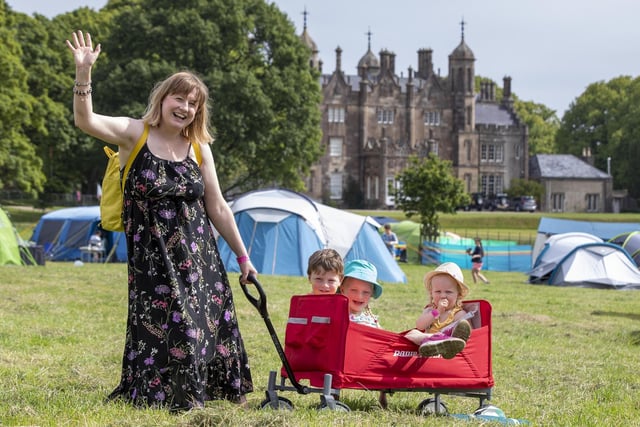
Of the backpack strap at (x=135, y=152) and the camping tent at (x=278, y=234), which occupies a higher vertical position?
the backpack strap at (x=135, y=152)

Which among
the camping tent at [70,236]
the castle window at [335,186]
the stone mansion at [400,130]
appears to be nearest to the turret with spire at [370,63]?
the stone mansion at [400,130]

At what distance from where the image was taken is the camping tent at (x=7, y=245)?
861 inches

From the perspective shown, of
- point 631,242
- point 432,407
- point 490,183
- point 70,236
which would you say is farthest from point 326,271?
point 490,183

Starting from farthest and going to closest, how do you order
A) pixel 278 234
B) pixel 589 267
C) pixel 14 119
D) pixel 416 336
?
pixel 14 119, pixel 589 267, pixel 278 234, pixel 416 336

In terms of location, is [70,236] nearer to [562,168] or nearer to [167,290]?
[167,290]

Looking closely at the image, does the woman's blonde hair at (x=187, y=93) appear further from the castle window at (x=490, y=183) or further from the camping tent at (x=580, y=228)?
the castle window at (x=490, y=183)

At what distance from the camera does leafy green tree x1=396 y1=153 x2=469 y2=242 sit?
39.7m

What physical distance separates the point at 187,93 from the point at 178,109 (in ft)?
0.35

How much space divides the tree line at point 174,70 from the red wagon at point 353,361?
32.2 metres

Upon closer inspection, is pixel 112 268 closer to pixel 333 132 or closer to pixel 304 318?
pixel 304 318

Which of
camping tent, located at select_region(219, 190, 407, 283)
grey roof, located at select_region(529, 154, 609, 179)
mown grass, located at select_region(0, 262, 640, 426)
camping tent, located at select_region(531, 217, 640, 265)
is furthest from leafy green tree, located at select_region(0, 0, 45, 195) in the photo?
grey roof, located at select_region(529, 154, 609, 179)

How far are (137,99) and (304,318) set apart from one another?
1422 inches

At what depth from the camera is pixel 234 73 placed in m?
41.9

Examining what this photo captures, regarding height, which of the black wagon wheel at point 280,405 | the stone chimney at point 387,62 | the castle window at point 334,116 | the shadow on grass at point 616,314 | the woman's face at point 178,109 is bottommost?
the shadow on grass at point 616,314
